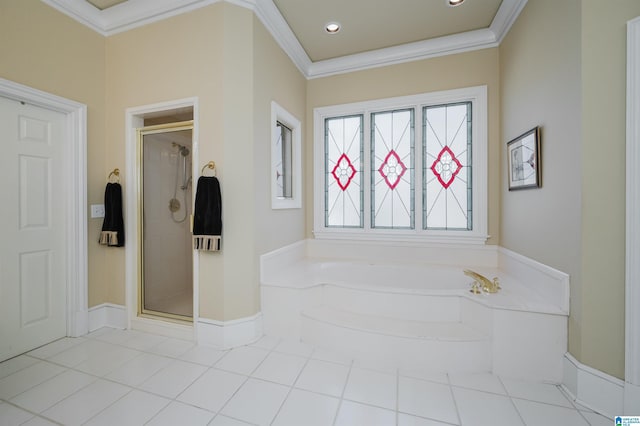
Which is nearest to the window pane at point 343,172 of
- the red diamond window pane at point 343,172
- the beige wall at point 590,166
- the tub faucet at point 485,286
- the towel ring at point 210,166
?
the red diamond window pane at point 343,172

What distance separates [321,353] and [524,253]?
1.86 meters

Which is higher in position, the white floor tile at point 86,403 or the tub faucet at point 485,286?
the tub faucet at point 485,286

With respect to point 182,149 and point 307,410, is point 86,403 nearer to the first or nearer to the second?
point 307,410

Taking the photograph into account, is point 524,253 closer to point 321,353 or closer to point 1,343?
point 321,353

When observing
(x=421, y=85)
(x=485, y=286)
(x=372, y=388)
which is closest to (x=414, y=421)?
(x=372, y=388)

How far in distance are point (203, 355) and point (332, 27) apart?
3.14m

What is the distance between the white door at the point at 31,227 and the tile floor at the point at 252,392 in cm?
23

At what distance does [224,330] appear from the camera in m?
2.08

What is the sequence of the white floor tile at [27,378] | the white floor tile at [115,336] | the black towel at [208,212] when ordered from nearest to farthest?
the white floor tile at [27,378] → the black towel at [208,212] → the white floor tile at [115,336]

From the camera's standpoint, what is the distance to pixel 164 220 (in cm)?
250

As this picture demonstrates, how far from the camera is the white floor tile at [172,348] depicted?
2036 mm

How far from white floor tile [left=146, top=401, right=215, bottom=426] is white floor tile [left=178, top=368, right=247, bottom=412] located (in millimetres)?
37

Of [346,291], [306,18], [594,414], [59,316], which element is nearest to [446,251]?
[346,291]

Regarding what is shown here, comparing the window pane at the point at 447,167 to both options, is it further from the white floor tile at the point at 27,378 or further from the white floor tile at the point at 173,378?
the white floor tile at the point at 27,378
